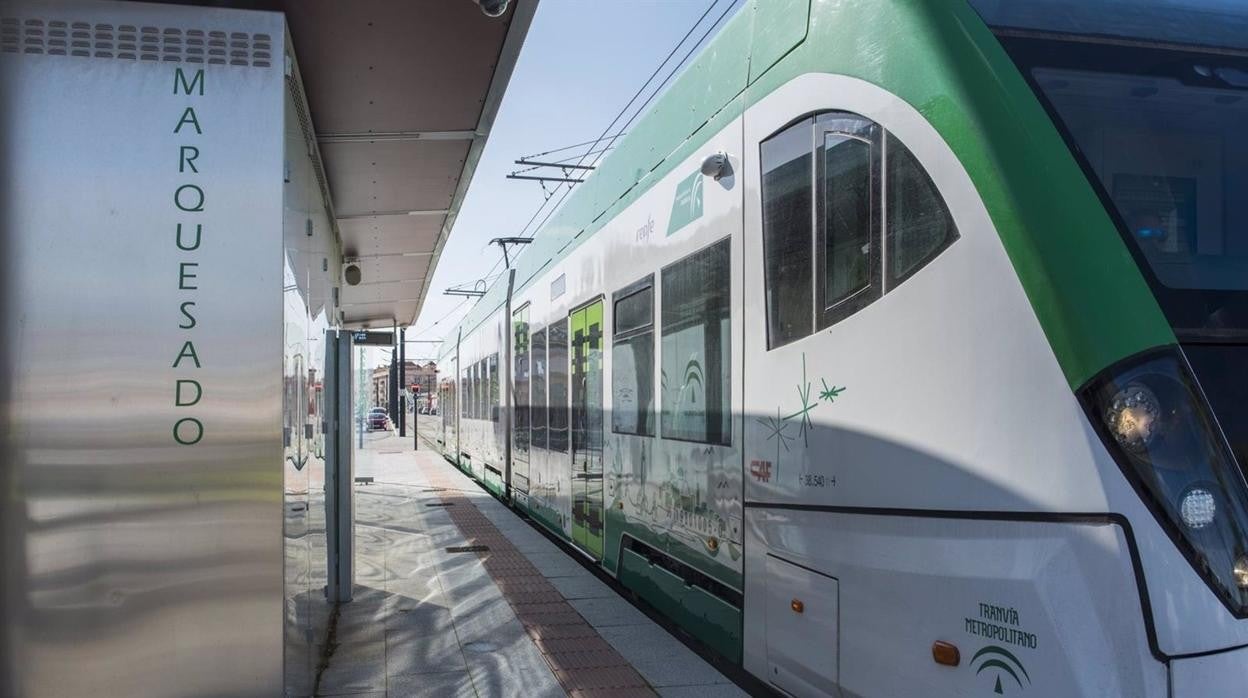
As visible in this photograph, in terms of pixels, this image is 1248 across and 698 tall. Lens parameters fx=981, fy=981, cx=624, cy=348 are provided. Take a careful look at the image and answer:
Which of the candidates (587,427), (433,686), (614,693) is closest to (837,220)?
(614,693)

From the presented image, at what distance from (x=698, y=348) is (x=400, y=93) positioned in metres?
2.24

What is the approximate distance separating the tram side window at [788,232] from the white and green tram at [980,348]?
0.02 meters

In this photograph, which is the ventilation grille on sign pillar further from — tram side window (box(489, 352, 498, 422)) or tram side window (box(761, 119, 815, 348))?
tram side window (box(489, 352, 498, 422))

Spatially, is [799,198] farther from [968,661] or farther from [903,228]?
[968,661]

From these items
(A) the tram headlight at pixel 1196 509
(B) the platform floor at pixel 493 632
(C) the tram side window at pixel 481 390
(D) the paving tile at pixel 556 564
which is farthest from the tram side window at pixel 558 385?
(A) the tram headlight at pixel 1196 509

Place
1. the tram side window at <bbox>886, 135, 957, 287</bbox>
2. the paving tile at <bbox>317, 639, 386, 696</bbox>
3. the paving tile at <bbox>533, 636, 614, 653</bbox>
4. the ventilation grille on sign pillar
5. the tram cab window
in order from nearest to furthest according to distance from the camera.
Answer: the tram side window at <bbox>886, 135, 957, 287</bbox>
the tram cab window
the ventilation grille on sign pillar
the paving tile at <bbox>317, 639, 386, 696</bbox>
the paving tile at <bbox>533, 636, 614, 653</bbox>

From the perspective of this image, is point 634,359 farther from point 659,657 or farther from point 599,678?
point 599,678

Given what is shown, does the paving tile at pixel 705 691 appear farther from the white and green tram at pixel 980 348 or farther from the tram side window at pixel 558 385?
the tram side window at pixel 558 385

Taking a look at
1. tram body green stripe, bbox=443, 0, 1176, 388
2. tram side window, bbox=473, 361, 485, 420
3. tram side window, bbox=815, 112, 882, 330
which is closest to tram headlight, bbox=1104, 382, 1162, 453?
tram body green stripe, bbox=443, 0, 1176, 388

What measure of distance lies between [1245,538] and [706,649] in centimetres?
393

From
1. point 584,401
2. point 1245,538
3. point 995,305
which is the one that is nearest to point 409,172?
point 584,401

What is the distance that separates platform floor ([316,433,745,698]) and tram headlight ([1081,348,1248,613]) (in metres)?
2.83

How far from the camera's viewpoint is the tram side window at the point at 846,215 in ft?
11.9

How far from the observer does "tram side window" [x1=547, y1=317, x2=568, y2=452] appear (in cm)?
894
